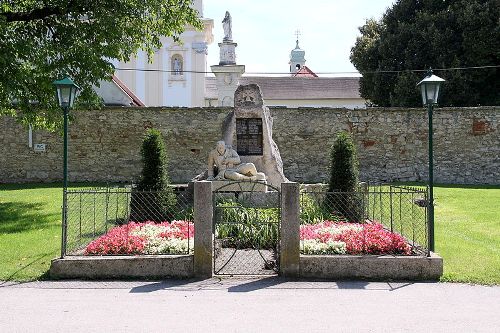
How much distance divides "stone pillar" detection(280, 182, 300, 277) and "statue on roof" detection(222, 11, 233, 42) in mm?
34946

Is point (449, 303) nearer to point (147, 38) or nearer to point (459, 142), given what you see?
point (147, 38)

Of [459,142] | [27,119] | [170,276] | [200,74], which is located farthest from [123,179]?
[200,74]

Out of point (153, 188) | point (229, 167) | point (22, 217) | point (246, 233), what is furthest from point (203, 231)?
point (22, 217)

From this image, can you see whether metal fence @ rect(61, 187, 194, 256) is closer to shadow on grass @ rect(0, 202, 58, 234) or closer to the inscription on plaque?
shadow on grass @ rect(0, 202, 58, 234)

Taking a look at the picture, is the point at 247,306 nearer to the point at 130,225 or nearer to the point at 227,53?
the point at 130,225

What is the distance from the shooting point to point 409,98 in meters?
28.3

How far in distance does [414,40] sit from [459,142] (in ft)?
28.6

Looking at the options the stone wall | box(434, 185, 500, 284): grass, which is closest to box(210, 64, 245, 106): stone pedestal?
the stone wall

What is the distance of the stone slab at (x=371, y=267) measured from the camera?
7.86m

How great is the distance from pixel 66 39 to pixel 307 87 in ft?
132

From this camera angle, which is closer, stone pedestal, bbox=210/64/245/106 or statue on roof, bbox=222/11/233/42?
statue on roof, bbox=222/11/233/42

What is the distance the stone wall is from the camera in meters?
21.7

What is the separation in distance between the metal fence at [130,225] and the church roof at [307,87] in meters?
37.7

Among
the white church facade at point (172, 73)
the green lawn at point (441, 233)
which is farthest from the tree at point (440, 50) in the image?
the white church facade at point (172, 73)
